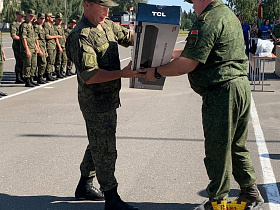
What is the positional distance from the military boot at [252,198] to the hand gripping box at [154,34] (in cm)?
142

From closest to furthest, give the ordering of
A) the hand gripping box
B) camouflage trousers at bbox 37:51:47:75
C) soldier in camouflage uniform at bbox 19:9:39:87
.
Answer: the hand gripping box → soldier in camouflage uniform at bbox 19:9:39:87 → camouflage trousers at bbox 37:51:47:75

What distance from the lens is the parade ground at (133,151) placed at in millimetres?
4832

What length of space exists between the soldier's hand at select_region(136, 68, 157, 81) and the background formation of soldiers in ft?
30.1

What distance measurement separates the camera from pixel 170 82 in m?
13.5

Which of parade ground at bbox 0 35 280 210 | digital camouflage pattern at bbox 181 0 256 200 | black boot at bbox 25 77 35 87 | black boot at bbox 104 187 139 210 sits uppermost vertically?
digital camouflage pattern at bbox 181 0 256 200

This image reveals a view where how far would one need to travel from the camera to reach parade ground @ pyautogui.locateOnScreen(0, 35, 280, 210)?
15.9 ft

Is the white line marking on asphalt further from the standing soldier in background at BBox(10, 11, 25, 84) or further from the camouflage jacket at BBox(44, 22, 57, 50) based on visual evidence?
the camouflage jacket at BBox(44, 22, 57, 50)

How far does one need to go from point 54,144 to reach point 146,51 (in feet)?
11.0

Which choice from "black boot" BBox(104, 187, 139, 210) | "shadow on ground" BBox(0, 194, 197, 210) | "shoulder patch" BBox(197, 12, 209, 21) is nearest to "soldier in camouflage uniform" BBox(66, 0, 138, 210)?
"black boot" BBox(104, 187, 139, 210)

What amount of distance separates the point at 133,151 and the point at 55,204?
1928 millimetres

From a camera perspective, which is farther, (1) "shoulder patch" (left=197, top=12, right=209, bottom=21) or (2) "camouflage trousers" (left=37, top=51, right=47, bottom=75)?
(2) "camouflage trousers" (left=37, top=51, right=47, bottom=75)

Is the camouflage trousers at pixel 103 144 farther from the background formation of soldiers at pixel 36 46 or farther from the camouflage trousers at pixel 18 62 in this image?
the camouflage trousers at pixel 18 62

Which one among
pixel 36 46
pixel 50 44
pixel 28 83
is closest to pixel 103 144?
pixel 28 83

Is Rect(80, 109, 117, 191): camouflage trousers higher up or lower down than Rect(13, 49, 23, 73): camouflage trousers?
higher up
